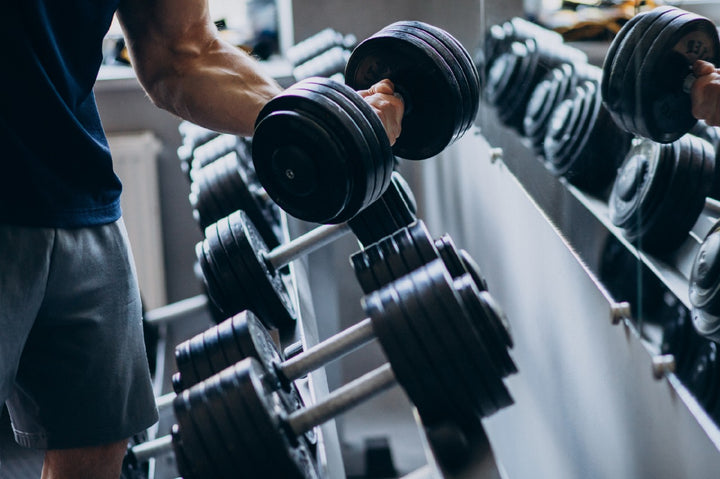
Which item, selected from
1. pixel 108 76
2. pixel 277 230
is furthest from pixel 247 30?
pixel 277 230

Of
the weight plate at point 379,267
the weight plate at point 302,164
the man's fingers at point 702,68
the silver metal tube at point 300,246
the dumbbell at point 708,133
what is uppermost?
the man's fingers at point 702,68

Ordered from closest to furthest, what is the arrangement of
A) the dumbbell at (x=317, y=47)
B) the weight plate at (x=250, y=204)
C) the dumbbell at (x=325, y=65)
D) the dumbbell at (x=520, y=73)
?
1. the weight plate at (x=250, y=204)
2. the dumbbell at (x=325, y=65)
3. the dumbbell at (x=520, y=73)
4. the dumbbell at (x=317, y=47)

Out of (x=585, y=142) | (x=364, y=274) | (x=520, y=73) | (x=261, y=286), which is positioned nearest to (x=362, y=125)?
(x=364, y=274)

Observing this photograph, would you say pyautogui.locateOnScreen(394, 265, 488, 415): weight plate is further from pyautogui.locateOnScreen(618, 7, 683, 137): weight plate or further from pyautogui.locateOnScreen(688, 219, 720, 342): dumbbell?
pyautogui.locateOnScreen(618, 7, 683, 137): weight plate

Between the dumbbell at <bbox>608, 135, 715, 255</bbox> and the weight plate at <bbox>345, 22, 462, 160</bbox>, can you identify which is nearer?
the weight plate at <bbox>345, 22, 462, 160</bbox>

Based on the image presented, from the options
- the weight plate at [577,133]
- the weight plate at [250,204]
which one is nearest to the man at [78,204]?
the weight plate at [250,204]

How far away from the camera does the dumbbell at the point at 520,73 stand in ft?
7.82

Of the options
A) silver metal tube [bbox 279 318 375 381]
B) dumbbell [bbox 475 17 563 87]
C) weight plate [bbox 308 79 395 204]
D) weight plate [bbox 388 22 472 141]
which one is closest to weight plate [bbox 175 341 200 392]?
silver metal tube [bbox 279 318 375 381]

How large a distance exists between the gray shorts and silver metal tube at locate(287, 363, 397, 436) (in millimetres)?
250

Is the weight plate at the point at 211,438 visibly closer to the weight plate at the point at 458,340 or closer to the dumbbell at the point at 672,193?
the weight plate at the point at 458,340

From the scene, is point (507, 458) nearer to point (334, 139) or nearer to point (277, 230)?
point (277, 230)

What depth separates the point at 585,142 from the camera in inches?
73.2

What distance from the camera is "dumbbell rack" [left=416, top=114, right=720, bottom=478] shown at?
1.04 metres

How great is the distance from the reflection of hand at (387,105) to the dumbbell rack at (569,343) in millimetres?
372
